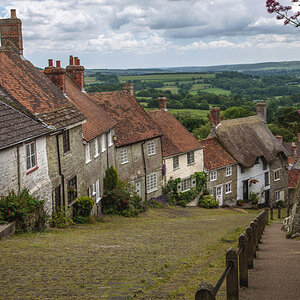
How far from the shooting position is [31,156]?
51.0ft

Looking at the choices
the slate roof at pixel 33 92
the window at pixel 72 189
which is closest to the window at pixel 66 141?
the slate roof at pixel 33 92

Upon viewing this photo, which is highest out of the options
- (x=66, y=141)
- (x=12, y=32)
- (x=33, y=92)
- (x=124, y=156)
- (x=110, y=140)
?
(x=12, y=32)

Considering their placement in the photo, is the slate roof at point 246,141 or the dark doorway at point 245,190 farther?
the dark doorway at point 245,190

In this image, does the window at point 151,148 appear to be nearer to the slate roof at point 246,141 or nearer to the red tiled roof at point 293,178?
the slate roof at point 246,141

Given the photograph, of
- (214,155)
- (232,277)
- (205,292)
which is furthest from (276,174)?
(205,292)

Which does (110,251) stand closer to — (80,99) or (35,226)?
(35,226)

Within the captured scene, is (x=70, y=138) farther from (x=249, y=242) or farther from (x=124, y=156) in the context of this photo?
(x=249, y=242)

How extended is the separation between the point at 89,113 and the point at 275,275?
60.7ft

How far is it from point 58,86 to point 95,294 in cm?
1727

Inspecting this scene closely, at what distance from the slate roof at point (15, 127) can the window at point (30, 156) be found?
0.56m

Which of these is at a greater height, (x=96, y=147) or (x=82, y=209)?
(x=96, y=147)

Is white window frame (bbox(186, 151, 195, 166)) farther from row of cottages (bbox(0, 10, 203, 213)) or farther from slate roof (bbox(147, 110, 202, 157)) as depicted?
slate roof (bbox(147, 110, 202, 157))

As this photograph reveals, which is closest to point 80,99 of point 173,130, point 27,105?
point 27,105

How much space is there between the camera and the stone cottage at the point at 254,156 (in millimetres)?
40438
